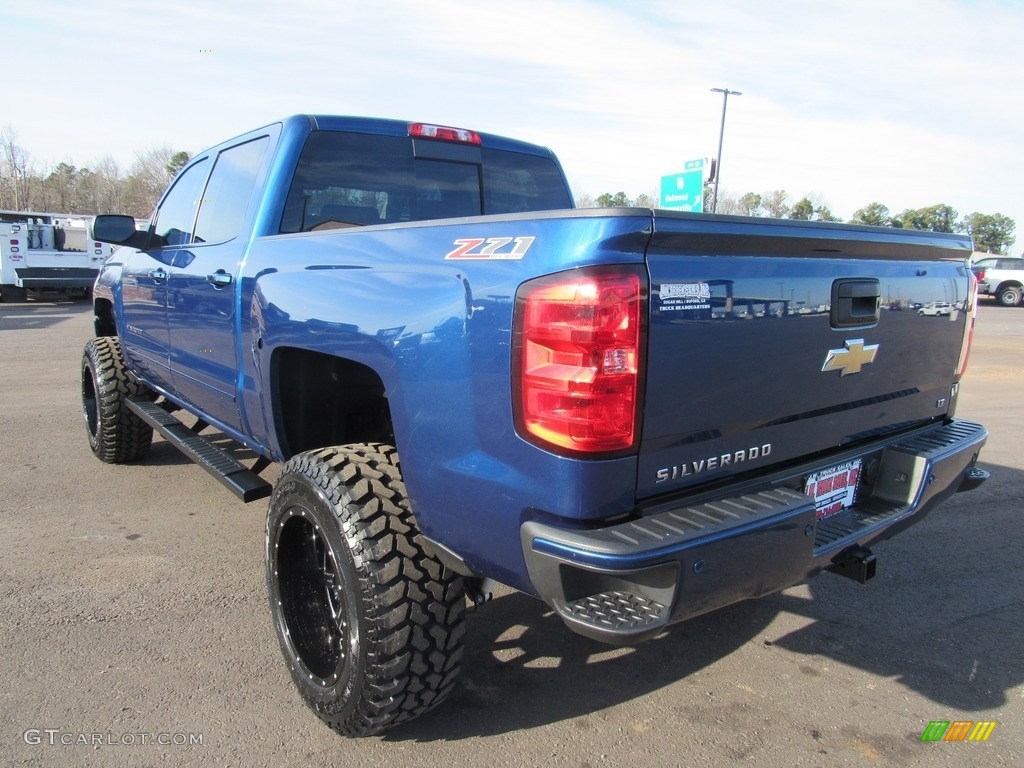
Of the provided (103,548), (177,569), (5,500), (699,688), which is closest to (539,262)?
(699,688)

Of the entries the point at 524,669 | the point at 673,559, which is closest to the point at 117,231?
the point at 524,669

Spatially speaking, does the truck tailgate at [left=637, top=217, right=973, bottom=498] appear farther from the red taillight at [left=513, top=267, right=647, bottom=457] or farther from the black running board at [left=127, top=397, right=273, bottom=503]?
the black running board at [left=127, top=397, right=273, bottom=503]

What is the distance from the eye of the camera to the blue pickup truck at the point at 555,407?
1.83 metres

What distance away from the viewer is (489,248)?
198 centimetres

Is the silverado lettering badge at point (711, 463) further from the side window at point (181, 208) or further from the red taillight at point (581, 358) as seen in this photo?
the side window at point (181, 208)

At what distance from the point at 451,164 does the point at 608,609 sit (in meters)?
2.62

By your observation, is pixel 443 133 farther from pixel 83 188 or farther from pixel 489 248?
pixel 83 188

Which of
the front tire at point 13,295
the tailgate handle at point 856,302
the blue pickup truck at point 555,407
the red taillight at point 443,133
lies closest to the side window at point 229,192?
the blue pickup truck at point 555,407

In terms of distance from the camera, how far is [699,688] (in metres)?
2.75

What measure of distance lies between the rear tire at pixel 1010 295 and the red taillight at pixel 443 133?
28.6m

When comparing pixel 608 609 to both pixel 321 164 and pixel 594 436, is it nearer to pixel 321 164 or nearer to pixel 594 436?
pixel 594 436

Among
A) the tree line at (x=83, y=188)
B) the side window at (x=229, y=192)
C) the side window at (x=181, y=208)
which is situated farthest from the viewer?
the tree line at (x=83, y=188)

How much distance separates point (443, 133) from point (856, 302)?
87.9 inches

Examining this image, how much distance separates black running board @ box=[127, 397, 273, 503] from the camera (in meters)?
3.16
